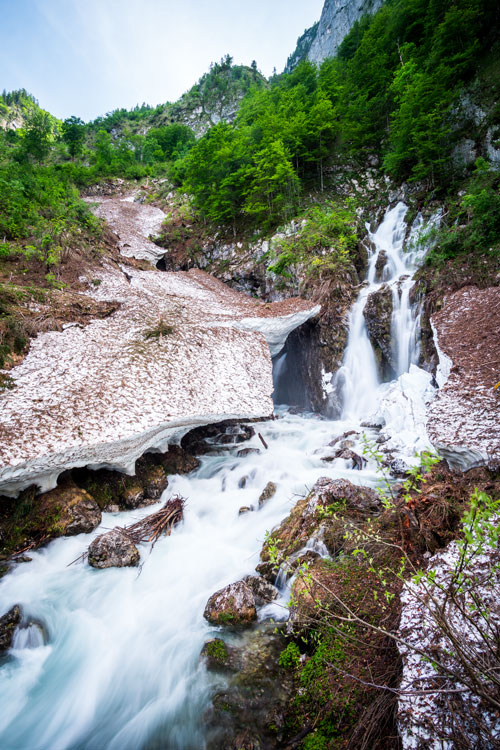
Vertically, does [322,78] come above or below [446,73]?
above

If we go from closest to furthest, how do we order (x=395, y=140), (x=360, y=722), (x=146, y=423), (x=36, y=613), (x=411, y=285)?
(x=360, y=722)
(x=36, y=613)
(x=146, y=423)
(x=411, y=285)
(x=395, y=140)

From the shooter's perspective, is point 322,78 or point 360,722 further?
point 322,78

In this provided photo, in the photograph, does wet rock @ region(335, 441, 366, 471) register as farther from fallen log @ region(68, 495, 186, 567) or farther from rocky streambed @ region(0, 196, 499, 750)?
fallen log @ region(68, 495, 186, 567)

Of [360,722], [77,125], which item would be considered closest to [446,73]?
[360,722]

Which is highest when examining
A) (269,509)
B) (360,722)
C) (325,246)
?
(325,246)

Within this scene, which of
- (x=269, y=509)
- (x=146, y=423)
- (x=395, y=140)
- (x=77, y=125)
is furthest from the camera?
(x=77, y=125)

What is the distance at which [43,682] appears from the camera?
3.33 meters

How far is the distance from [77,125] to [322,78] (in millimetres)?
25312

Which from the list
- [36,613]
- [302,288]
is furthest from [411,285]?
[36,613]

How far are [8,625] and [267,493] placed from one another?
405 centimetres

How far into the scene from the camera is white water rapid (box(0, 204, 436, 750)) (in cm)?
301

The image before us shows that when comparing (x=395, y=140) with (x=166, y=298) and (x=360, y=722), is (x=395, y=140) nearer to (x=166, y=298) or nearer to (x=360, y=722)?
(x=166, y=298)

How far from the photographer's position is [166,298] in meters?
8.80

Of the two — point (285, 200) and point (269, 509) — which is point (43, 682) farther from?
point (285, 200)
